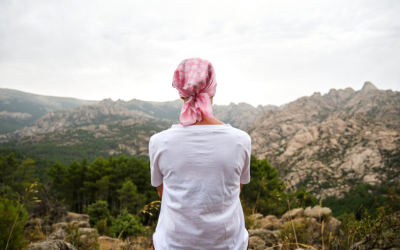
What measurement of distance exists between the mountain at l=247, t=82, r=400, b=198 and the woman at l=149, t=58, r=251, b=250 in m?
42.4

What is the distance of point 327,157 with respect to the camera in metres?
55.7

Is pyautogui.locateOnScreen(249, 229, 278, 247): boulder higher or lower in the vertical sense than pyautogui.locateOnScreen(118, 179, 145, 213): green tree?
higher

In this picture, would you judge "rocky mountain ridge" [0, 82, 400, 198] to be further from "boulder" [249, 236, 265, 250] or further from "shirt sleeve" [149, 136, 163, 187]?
"shirt sleeve" [149, 136, 163, 187]

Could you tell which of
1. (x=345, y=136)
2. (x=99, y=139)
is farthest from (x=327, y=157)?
(x=99, y=139)

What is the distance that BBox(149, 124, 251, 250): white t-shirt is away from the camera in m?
1.30

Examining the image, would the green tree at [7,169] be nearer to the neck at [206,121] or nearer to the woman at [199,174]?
the woman at [199,174]

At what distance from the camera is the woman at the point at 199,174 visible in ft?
4.26

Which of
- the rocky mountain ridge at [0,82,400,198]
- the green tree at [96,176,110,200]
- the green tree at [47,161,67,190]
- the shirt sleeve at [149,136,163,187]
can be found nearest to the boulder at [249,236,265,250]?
the rocky mountain ridge at [0,82,400,198]

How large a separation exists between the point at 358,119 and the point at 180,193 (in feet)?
294

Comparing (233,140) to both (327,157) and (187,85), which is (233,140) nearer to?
(187,85)

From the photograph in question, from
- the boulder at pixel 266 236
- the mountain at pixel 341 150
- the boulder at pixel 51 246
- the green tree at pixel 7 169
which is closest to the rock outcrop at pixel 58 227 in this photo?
the boulder at pixel 51 246

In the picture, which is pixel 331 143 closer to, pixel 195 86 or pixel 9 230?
pixel 195 86

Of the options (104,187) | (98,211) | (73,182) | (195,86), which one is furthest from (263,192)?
(73,182)

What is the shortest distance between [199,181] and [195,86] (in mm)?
678
